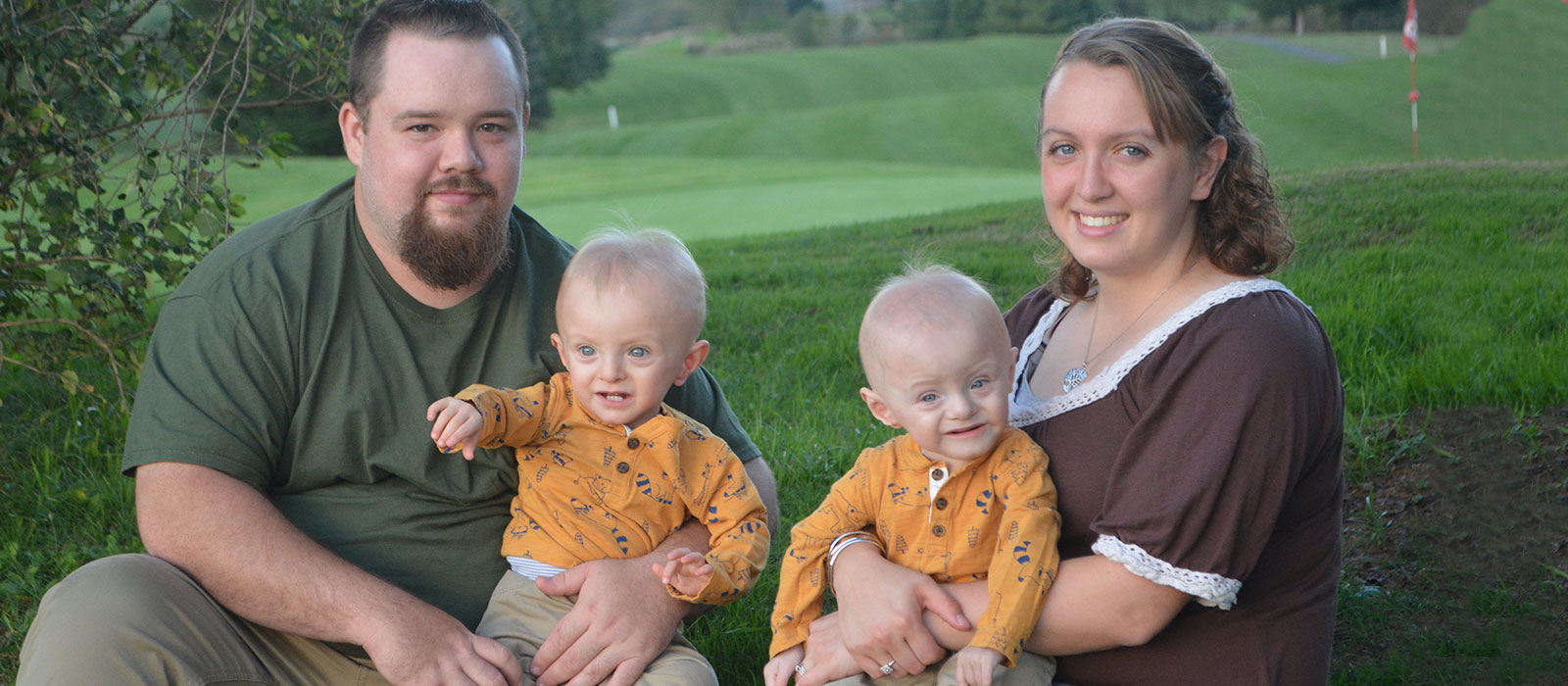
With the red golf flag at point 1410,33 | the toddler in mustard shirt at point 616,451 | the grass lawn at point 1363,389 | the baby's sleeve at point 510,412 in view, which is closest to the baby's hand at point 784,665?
the toddler in mustard shirt at point 616,451

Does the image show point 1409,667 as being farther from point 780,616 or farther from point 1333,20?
point 1333,20

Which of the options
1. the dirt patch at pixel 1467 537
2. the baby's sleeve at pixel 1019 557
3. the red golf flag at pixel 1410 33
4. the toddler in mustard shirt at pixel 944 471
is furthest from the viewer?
the red golf flag at pixel 1410 33

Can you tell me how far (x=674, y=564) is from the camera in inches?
89.9

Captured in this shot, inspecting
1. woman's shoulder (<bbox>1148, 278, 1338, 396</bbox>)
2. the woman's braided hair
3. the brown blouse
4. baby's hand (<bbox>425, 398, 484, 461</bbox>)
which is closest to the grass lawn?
the woman's braided hair

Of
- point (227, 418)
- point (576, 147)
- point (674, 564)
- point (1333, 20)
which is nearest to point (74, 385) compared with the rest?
point (227, 418)

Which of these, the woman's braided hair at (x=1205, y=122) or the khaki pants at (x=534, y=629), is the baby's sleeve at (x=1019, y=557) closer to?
the woman's braided hair at (x=1205, y=122)

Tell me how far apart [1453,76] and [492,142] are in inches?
1084

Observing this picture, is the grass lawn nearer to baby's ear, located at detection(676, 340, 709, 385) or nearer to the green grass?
the green grass

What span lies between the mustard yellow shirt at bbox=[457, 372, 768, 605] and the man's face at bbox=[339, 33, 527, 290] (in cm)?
33

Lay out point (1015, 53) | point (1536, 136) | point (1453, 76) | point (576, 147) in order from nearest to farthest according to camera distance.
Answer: point (1536, 136) < point (1453, 76) < point (576, 147) < point (1015, 53)

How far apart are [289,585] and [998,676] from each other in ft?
4.44

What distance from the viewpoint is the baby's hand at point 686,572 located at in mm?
2287

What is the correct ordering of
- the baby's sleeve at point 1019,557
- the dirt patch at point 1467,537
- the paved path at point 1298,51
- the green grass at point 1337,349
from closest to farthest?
the baby's sleeve at point 1019,557 → the dirt patch at point 1467,537 → the green grass at point 1337,349 → the paved path at point 1298,51

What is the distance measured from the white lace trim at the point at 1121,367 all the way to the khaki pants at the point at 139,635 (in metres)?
1.57
